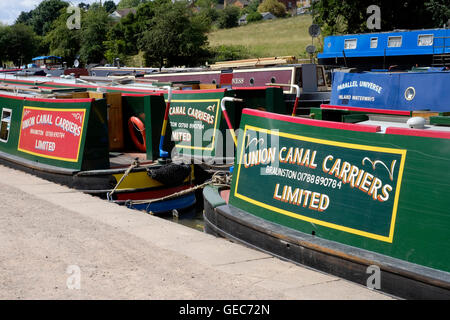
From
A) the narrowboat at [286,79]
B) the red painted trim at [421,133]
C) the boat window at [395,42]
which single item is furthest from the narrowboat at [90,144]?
the boat window at [395,42]

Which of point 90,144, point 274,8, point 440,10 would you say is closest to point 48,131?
point 90,144

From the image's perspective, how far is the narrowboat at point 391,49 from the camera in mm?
23031

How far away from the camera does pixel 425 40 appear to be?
2342 cm

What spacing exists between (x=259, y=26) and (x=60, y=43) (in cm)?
2592

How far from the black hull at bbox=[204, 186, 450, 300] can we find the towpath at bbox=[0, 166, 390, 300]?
11 cm

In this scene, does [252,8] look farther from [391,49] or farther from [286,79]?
[286,79]

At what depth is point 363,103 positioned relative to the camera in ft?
44.1

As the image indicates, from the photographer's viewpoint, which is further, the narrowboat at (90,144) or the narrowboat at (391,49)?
the narrowboat at (391,49)

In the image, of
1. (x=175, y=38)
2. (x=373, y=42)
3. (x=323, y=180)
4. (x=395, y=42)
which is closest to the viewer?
(x=323, y=180)

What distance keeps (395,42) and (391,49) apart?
1.06 ft

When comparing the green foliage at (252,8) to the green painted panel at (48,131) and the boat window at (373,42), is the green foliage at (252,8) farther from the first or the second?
the green painted panel at (48,131)

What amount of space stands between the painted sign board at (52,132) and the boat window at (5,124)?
76 cm
